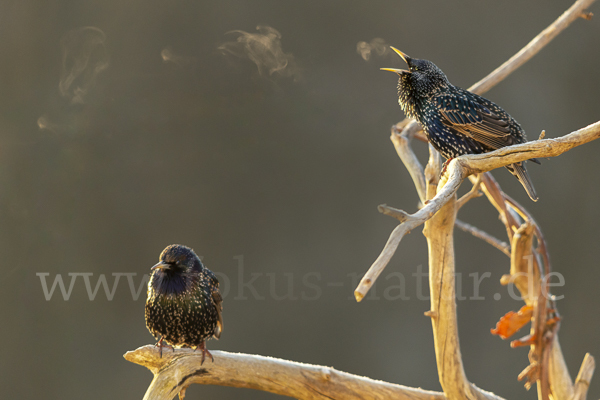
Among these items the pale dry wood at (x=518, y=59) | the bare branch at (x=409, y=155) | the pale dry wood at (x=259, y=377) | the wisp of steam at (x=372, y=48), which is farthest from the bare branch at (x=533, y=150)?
the wisp of steam at (x=372, y=48)

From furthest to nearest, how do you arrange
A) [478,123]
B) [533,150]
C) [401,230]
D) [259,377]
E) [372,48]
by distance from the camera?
1. [372,48]
2. [478,123]
3. [259,377]
4. [533,150]
5. [401,230]

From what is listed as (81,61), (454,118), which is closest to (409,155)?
(454,118)

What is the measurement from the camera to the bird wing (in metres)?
1.95

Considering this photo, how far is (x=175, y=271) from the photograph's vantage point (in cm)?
190

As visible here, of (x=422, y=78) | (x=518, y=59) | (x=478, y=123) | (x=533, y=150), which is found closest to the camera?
Result: (x=533, y=150)

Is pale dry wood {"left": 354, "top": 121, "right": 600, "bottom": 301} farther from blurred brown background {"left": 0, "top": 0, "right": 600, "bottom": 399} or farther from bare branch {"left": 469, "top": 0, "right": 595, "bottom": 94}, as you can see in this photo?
blurred brown background {"left": 0, "top": 0, "right": 600, "bottom": 399}

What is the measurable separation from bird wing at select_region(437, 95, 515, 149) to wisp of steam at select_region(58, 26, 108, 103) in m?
1.90

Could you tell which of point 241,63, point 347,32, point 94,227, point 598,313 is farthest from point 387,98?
point 598,313

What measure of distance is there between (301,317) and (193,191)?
3.43 ft

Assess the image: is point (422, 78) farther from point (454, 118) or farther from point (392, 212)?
point (392, 212)

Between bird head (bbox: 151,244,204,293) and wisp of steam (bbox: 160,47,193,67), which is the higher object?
wisp of steam (bbox: 160,47,193,67)

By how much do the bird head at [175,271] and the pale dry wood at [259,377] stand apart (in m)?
0.22

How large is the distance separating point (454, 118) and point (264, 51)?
1.51 metres

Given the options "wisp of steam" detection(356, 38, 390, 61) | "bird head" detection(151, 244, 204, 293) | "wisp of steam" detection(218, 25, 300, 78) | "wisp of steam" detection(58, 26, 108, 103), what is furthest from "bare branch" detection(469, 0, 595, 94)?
"wisp of steam" detection(58, 26, 108, 103)
